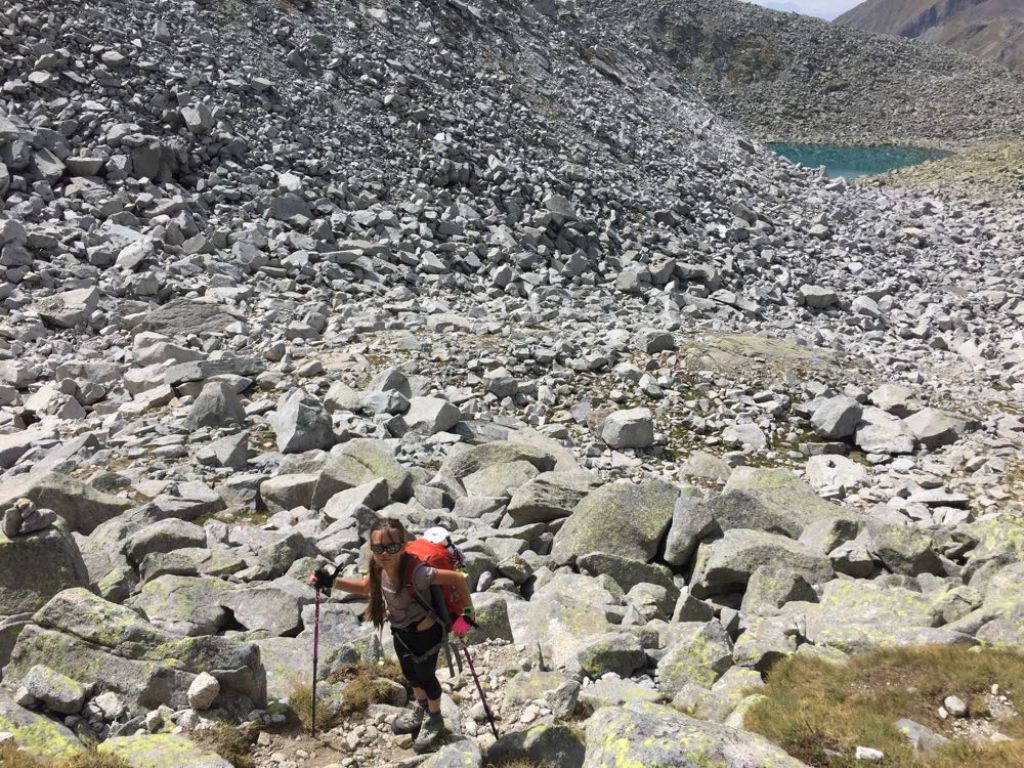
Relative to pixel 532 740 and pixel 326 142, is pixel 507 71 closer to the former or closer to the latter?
pixel 326 142

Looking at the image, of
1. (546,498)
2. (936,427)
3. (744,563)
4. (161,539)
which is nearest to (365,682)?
(161,539)

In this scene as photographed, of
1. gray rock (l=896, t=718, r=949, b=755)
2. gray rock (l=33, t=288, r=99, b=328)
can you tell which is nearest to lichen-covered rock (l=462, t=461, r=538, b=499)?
gray rock (l=896, t=718, r=949, b=755)

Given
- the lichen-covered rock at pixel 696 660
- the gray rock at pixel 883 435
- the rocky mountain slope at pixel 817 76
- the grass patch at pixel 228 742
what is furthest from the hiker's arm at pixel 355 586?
the rocky mountain slope at pixel 817 76

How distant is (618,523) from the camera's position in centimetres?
1162

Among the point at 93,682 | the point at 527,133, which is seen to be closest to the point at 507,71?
the point at 527,133

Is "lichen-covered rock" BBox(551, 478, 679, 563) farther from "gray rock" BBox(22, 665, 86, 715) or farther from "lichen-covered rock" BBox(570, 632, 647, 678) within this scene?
"gray rock" BBox(22, 665, 86, 715)

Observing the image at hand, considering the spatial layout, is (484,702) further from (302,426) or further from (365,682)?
(302,426)

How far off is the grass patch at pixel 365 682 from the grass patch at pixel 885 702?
3594 millimetres

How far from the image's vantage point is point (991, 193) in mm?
40844

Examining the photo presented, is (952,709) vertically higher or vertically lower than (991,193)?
lower

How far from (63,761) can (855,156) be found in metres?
101

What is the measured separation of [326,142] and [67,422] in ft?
49.5

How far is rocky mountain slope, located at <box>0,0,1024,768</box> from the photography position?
25.7 ft

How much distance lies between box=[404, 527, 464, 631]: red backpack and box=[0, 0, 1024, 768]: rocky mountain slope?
1.13m
